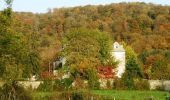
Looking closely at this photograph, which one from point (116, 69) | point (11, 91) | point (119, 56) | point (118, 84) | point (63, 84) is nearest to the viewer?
point (11, 91)

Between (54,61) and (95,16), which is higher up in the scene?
(95,16)

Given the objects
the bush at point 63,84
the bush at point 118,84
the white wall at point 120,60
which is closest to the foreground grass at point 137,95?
the bush at point 63,84

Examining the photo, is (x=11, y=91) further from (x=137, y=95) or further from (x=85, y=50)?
(x=85, y=50)

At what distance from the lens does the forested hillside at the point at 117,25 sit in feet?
246

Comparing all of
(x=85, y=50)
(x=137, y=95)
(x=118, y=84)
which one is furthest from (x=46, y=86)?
(x=85, y=50)

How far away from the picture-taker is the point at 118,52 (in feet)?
209

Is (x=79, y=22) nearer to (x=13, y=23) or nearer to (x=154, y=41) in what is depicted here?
(x=154, y=41)

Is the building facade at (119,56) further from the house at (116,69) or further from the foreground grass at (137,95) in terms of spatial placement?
the foreground grass at (137,95)

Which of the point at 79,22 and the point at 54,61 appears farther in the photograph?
the point at 79,22

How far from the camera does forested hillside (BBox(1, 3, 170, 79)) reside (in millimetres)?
74875

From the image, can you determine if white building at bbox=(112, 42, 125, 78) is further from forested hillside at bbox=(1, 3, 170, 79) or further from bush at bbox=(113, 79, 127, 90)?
bush at bbox=(113, 79, 127, 90)

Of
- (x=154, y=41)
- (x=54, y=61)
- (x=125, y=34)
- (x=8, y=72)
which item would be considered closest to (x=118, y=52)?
(x=54, y=61)

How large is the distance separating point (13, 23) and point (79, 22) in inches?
2795

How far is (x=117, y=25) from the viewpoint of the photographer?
9125 cm
